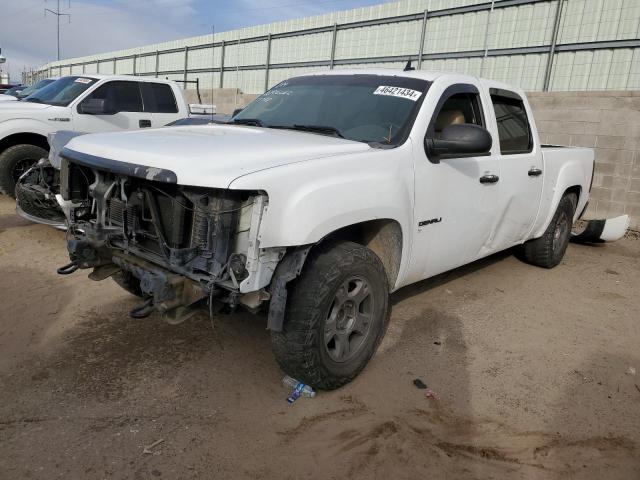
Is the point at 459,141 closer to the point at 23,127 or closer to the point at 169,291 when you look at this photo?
the point at 169,291

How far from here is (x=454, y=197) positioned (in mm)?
3875

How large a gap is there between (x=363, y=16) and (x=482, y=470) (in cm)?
1315

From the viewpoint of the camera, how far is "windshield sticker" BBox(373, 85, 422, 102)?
377 cm

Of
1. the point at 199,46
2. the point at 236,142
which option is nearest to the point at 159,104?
the point at 236,142

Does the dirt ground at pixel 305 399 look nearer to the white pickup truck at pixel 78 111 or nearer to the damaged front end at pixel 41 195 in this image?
the damaged front end at pixel 41 195

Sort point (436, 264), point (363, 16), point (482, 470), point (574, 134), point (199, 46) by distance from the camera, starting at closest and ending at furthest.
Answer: point (482, 470), point (436, 264), point (574, 134), point (363, 16), point (199, 46)

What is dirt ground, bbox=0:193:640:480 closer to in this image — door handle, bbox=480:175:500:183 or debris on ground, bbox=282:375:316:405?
debris on ground, bbox=282:375:316:405

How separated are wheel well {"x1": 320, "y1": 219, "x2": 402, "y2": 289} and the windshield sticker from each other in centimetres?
98

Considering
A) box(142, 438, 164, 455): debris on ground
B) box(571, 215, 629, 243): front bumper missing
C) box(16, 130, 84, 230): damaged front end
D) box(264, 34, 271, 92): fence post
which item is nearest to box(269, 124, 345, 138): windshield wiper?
box(142, 438, 164, 455): debris on ground

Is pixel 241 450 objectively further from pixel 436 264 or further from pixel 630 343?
pixel 630 343

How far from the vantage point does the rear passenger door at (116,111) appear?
7.95 meters

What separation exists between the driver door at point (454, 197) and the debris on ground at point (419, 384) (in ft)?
2.66

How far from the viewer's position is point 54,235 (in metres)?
6.27

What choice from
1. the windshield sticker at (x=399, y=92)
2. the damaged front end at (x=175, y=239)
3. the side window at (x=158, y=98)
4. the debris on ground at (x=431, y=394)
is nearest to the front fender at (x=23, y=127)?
the side window at (x=158, y=98)
